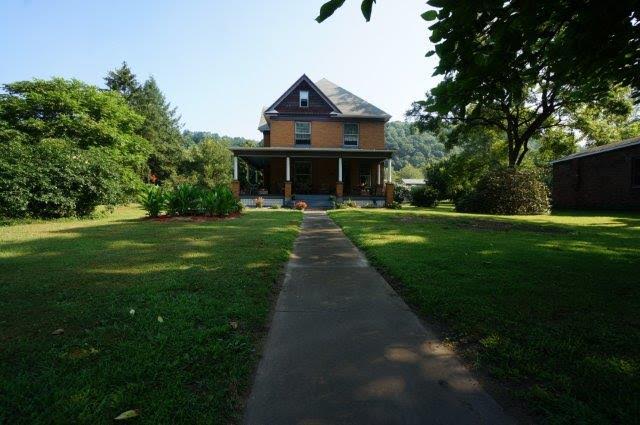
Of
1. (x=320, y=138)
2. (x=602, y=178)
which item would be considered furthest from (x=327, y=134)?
(x=602, y=178)

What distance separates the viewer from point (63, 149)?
14289 millimetres

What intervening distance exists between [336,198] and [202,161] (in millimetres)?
33791

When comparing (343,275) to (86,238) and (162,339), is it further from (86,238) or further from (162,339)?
(86,238)

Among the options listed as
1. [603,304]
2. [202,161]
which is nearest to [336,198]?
[603,304]

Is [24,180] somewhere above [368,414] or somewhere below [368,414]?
above

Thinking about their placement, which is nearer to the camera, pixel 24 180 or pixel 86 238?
pixel 86 238

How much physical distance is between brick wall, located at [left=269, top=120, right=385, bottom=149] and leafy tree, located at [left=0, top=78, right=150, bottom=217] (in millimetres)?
11783

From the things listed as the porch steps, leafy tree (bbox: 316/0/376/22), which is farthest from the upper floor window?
leafy tree (bbox: 316/0/376/22)

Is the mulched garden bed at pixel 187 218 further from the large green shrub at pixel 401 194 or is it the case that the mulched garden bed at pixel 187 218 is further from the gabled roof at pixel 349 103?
the large green shrub at pixel 401 194

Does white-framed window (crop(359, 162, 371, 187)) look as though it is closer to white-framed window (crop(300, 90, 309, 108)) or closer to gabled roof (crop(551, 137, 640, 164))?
white-framed window (crop(300, 90, 309, 108))

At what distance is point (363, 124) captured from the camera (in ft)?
93.2

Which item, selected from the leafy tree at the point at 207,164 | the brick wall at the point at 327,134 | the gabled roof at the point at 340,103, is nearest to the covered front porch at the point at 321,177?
the brick wall at the point at 327,134

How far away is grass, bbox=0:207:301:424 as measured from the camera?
6.73 feet

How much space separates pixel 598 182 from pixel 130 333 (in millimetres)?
28360
